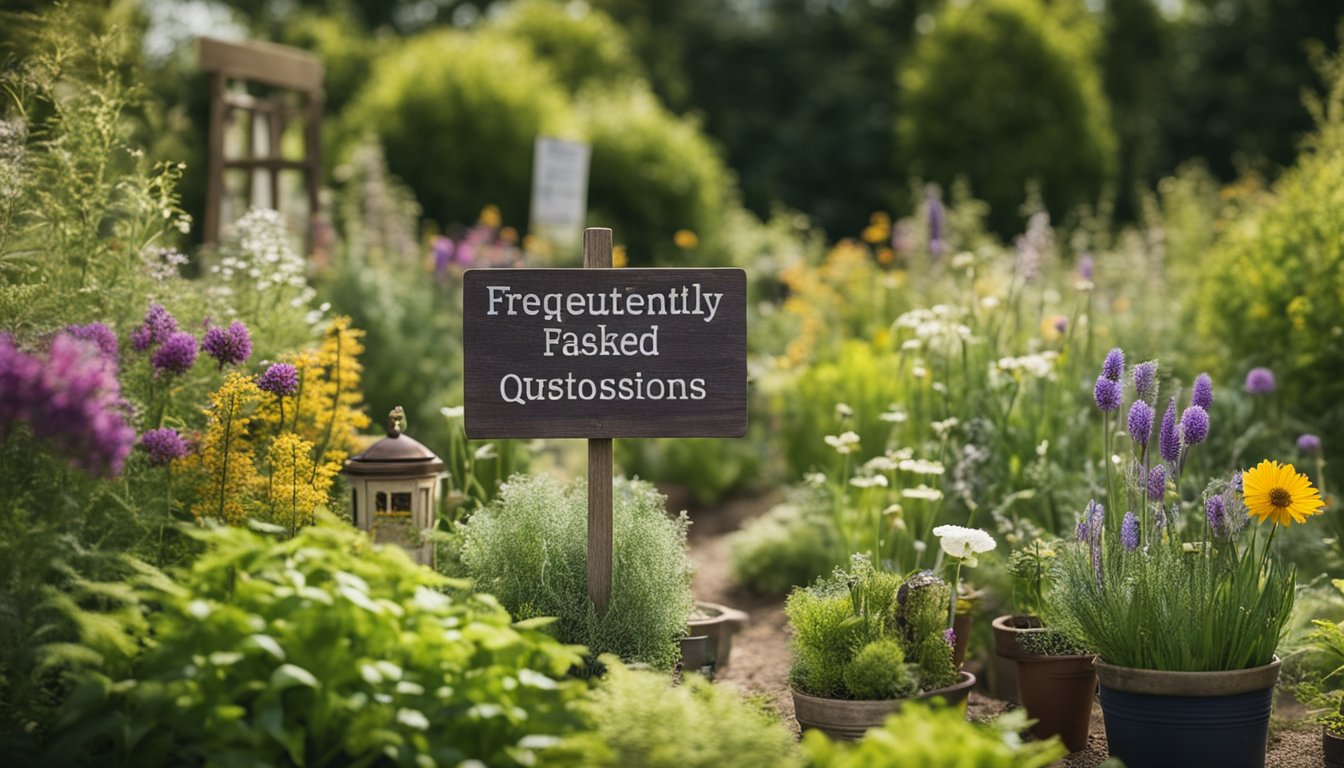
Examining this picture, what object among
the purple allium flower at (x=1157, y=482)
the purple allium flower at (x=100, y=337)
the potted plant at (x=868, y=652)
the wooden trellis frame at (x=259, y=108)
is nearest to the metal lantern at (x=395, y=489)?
the purple allium flower at (x=100, y=337)

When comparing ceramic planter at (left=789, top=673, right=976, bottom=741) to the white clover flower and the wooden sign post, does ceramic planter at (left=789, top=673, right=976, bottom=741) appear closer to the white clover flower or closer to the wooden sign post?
the wooden sign post

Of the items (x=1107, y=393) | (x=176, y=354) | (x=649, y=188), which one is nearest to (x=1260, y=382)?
(x=1107, y=393)

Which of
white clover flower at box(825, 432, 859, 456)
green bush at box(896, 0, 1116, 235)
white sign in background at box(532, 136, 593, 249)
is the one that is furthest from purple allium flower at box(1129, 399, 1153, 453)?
green bush at box(896, 0, 1116, 235)

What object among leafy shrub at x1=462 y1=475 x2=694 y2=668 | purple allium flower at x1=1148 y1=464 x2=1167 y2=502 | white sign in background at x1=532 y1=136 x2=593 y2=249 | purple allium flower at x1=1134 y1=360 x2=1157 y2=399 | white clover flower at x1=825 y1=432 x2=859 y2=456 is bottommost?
leafy shrub at x1=462 y1=475 x2=694 y2=668

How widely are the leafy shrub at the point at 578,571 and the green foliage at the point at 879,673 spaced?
1.69ft

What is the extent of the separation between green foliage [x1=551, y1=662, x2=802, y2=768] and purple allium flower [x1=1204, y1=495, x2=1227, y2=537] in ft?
4.06

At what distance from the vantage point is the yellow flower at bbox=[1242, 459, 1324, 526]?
10.1 ft

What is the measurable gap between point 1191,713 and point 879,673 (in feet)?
2.41

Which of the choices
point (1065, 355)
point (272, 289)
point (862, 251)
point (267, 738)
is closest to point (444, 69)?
point (862, 251)

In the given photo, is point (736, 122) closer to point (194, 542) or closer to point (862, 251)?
point (862, 251)

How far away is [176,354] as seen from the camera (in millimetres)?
3230

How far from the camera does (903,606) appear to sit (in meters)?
3.16

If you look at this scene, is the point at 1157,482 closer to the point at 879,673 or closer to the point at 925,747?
the point at 879,673

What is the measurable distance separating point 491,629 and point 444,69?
8994 mm
